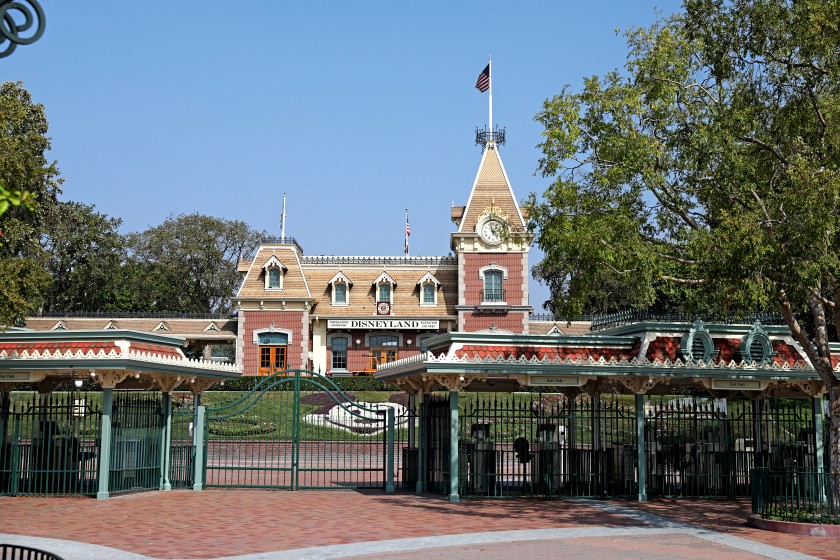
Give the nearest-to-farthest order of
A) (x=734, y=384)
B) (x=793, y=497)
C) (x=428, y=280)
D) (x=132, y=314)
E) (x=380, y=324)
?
(x=793, y=497), (x=734, y=384), (x=380, y=324), (x=428, y=280), (x=132, y=314)

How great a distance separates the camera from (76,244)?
2331 inches

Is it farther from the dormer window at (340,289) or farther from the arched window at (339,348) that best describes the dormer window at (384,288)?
the arched window at (339,348)

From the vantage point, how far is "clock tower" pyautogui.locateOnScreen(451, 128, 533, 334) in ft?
160

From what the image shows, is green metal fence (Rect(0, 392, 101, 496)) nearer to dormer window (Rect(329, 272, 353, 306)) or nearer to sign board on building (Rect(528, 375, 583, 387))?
sign board on building (Rect(528, 375, 583, 387))

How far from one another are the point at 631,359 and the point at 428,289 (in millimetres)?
32584

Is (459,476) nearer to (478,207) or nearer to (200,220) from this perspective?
(478,207)

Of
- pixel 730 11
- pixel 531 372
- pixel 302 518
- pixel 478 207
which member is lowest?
pixel 302 518

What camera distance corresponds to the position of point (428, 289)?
51.1 meters

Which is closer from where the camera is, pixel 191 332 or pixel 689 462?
pixel 689 462

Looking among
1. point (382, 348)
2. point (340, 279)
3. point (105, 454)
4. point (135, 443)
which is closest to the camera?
point (105, 454)

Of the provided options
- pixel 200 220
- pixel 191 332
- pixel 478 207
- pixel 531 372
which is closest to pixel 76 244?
pixel 200 220

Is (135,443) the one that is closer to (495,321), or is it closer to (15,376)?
(15,376)

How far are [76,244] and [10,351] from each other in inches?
1701

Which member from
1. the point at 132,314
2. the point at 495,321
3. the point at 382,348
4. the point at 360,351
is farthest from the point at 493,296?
the point at 132,314
